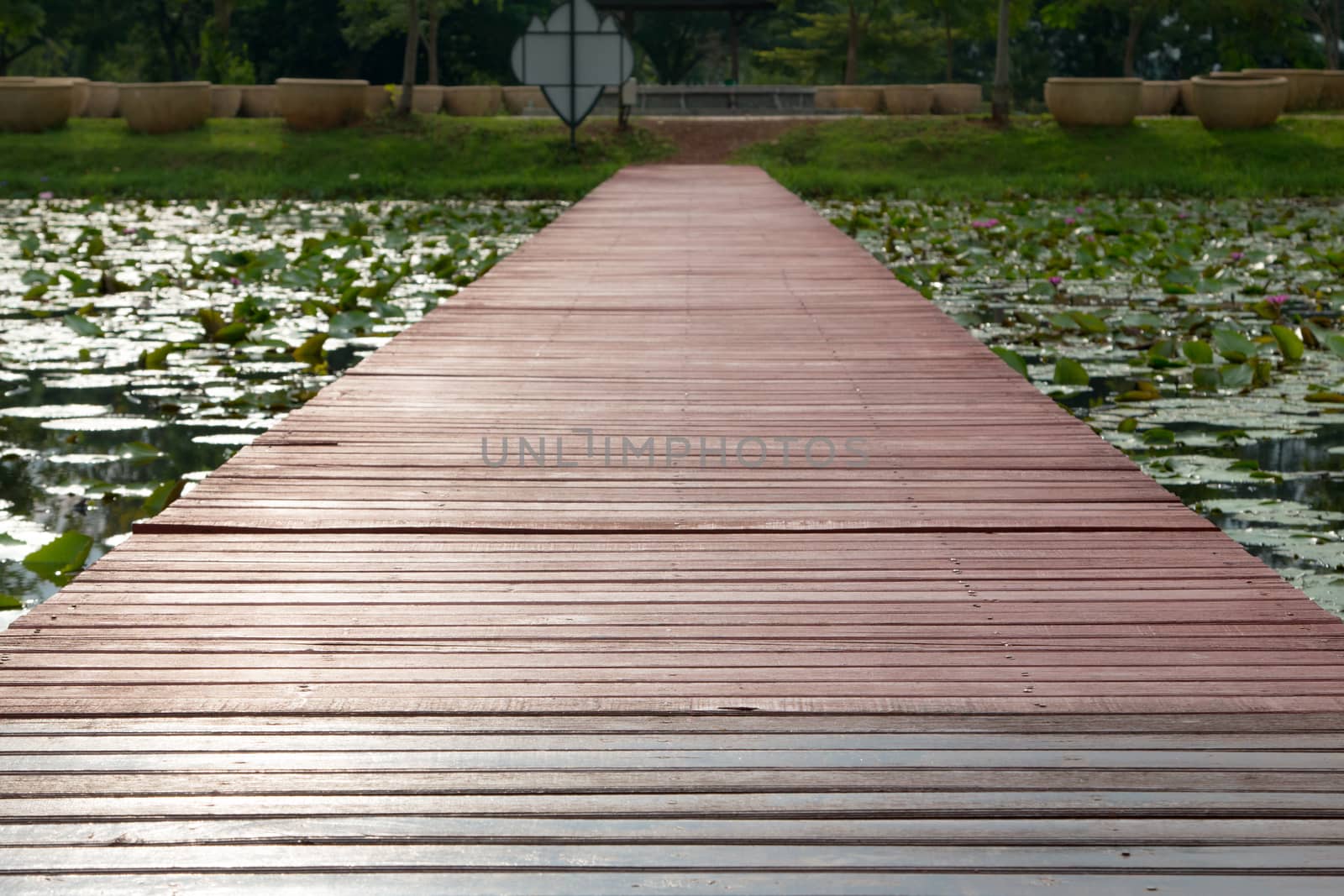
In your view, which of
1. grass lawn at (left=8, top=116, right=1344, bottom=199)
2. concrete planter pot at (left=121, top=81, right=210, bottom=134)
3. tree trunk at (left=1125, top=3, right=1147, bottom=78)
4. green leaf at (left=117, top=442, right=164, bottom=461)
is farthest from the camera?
tree trunk at (left=1125, top=3, right=1147, bottom=78)

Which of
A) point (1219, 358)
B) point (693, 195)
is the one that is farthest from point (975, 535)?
point (693, 195)

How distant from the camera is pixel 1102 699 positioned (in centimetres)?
232

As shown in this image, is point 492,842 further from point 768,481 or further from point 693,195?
point 693,195

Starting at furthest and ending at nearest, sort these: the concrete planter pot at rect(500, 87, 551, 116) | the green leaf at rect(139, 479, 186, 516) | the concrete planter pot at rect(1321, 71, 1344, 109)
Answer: the concrete planter pot at rect(500, 87, 551, 116) < the concrete planter pot at rect(1321, 71, 1344, 109) < the green leaf at rect(139, 479, 186, 516)

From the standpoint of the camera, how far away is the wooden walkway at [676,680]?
189 centimetres

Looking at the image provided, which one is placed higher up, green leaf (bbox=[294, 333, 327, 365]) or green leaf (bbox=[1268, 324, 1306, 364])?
green leaf (bbox=[1268, 324, 1306, 364])

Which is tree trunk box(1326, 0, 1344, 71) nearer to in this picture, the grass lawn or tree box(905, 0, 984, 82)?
tree box(905, 0, 984, 82)

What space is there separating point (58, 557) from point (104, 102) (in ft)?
76.7

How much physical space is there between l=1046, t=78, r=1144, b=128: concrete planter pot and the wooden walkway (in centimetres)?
1766

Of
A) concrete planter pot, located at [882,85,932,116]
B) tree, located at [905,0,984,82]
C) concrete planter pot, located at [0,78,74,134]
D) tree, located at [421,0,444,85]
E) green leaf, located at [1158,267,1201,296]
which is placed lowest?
green leaf, located at [1158,267,1201,296]

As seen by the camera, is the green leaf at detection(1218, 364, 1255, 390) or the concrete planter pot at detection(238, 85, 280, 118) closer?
the green leaf at detection(1218, 364, 1255, 390)

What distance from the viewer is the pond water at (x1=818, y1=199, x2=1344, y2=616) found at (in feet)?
13.9

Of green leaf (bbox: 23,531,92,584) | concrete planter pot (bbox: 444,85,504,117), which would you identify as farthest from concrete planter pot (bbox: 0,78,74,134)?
green leaf (bbox: 23,531,92,584)

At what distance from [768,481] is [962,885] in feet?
6.09
